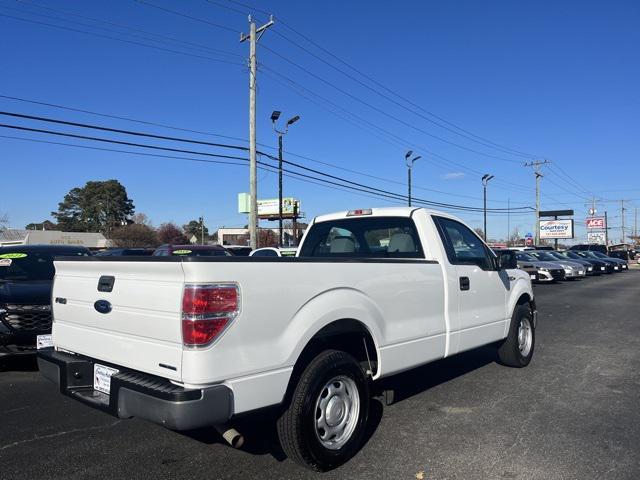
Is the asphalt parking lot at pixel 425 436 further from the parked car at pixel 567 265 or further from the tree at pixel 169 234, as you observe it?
the tree at pixel 169 234

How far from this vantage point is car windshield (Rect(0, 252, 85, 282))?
7.34 m

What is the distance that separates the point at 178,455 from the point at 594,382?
4.76 meters

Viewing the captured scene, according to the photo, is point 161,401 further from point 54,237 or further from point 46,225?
point 46,225

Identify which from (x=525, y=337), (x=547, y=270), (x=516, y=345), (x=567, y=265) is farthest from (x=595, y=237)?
(x=516, y=345)

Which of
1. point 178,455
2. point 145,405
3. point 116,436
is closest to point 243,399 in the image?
point 145,405

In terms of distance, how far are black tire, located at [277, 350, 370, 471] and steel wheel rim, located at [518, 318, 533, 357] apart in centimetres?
362

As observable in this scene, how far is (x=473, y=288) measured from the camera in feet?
17.4

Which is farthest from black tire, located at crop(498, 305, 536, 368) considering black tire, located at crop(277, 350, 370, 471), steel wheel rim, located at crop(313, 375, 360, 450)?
black tire, located at crop(277, 350, 370, 471)

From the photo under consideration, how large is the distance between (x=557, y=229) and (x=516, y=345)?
6168cm

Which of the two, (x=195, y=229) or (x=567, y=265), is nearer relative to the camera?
(x=567, y=265)

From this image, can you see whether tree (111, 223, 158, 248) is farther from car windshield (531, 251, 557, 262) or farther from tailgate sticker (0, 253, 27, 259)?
tailgate sticker (0, 253, 27, 259)

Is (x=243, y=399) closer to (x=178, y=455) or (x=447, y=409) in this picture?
(x=178, y=455)

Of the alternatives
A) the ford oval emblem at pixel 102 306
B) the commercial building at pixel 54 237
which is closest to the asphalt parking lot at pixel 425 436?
the ford oval emblem at pixel 102 306

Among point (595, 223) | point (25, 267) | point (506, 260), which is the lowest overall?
point (25, 267)
